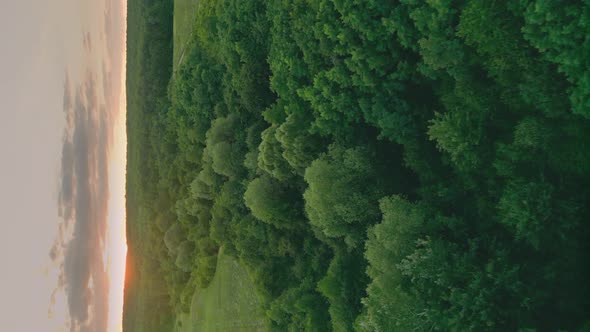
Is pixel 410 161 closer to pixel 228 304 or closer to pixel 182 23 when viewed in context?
pixel 228 304

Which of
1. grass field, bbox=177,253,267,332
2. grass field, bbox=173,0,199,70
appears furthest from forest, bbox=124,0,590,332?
grass field, bbox=173,0,199,70

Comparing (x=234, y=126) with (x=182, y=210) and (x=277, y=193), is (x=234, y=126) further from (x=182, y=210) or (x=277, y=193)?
(x=182, y=210)

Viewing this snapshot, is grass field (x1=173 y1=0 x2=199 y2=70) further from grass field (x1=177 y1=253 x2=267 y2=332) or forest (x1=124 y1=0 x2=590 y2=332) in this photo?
grass field (x1=177 y1=253 x2=267 y2=332)

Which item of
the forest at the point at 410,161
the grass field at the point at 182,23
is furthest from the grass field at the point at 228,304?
the grass field at the point at 182,23

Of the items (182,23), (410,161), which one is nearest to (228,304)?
(410,161)

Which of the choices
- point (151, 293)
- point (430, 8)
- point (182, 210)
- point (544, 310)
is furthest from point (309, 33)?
point (151, 293)

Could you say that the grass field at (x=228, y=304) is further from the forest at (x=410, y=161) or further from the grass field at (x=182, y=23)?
the grass field at (x=182, y=23)
